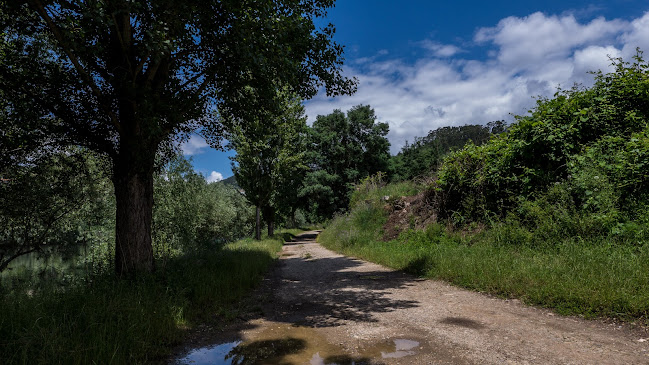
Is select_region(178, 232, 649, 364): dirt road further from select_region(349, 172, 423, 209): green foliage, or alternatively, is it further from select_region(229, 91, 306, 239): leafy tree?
select_region(229, 91, 306, 239): leafy tree

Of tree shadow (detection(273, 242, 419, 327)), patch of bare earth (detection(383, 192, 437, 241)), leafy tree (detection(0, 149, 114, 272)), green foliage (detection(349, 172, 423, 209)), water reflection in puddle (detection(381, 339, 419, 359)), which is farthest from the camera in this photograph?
green foliage (detection(349, 172, 423, 209))

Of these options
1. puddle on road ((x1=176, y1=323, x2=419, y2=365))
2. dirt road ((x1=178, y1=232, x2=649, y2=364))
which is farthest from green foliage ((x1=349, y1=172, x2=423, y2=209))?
puddle on road ((x1=176, y1=323, x2=419, y2=365))

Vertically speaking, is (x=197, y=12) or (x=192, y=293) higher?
(x=197, y=12)

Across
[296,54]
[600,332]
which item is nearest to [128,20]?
[296,54]

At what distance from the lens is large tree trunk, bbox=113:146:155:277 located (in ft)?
20.7

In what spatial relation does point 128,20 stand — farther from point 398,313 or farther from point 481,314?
point 481,314

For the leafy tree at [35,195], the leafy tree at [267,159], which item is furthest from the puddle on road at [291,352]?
the leafy tree at [267,159]

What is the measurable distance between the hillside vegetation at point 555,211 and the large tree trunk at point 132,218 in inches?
252

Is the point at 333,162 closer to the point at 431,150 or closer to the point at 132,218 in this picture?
the point at 132,218

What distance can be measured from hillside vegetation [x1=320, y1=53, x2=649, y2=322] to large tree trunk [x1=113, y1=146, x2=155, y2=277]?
21.0 feet

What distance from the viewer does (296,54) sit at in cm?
802

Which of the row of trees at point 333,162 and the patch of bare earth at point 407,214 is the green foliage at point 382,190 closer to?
the patch of bare earth at point 407,214

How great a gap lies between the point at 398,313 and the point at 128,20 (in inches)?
273

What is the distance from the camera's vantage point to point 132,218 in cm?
639
